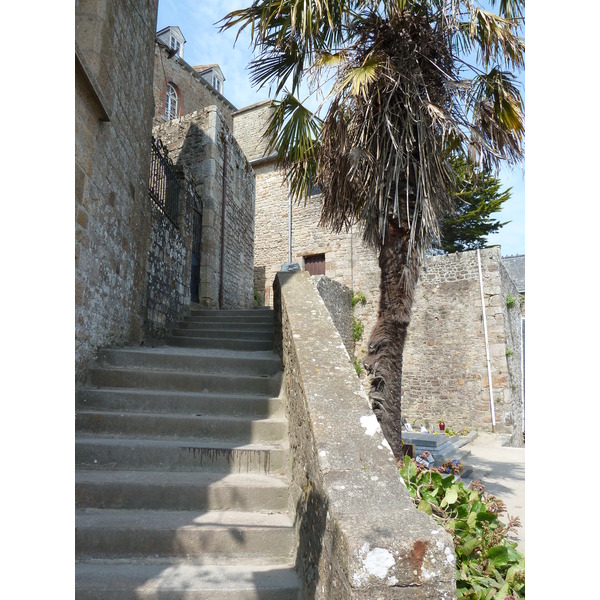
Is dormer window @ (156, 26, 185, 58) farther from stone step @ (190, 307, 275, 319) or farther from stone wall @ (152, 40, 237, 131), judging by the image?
stone step @ (190, 307, 275, 319)

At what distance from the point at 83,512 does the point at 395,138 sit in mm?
4018

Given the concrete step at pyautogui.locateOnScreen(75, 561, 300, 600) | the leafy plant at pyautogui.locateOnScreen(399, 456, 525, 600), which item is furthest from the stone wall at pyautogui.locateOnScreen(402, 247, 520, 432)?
the concrete step at pyautogui.locateOnScreen(75, 561, 300, 600)

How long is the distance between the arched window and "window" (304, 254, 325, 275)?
8.69 metres

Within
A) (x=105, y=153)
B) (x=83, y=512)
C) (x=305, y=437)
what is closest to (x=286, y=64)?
(x=105, y=153)

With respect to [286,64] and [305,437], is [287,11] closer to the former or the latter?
[286,64]

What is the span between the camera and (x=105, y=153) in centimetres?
421

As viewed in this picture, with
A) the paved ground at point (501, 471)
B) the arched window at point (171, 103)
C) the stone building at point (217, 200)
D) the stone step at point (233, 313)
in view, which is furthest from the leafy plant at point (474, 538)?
the arched window at point (171, 103)

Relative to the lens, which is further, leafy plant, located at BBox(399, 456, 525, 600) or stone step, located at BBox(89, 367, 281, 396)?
stone step, located at BBox(89, 367, 281, 396)

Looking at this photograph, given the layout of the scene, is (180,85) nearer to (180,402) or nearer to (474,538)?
(180,402)

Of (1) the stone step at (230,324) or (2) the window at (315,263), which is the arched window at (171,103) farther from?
(1) the stone step at (230,324)

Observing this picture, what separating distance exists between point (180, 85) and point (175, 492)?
2076cm

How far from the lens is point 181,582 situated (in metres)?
2.43

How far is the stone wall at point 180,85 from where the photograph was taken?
1852 centimetres

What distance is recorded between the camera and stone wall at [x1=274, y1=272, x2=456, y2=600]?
178 cm
